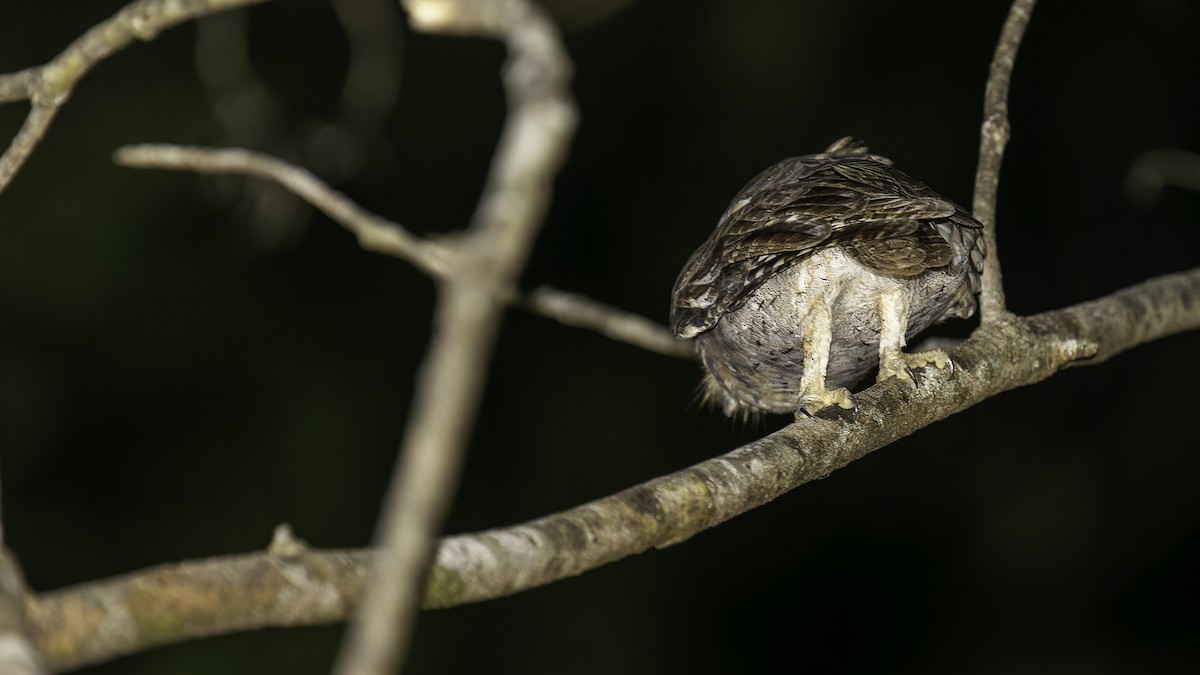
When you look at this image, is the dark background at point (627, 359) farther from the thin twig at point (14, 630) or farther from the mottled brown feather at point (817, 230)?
the thin twig at point (14, 630)

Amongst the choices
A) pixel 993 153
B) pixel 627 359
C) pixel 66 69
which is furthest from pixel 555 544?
pixel 627 359

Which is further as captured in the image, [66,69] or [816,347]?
[816,347]

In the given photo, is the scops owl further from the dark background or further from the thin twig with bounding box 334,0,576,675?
the dark background

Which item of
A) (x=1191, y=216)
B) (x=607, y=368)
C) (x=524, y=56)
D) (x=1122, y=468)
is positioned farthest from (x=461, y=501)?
(x=524, y=56)

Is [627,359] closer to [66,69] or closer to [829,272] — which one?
[829,272]

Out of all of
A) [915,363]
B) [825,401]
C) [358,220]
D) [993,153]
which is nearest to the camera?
[358,220]

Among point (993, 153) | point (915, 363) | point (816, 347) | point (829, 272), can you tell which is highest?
point (993, 153)

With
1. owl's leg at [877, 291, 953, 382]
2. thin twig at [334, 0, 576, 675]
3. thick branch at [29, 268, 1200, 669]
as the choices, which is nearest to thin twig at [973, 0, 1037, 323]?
thick branch at [29, 268, 1200, 669]

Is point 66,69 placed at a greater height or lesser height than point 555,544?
greater

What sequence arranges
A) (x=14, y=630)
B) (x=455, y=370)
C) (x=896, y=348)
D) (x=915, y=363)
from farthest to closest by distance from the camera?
(x=896, y=348) < (x=915, y=363) < (x=14, y=630) < (x=455, y=370)
